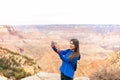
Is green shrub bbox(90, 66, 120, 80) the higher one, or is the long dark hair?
the long dark hair

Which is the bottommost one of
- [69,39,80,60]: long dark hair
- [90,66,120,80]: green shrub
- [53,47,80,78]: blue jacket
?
[90,66,120,80]: green shrub

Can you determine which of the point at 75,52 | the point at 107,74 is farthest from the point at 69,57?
the point at 107,74

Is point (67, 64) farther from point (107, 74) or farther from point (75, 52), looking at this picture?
point (107, 74)

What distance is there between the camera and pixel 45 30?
195m

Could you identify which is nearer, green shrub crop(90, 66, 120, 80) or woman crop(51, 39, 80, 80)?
woman crop(51, 39, 80, 80)

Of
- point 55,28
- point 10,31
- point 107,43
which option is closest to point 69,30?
point 55,28

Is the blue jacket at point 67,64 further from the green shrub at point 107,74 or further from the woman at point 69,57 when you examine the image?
the green shrub at point 107,74

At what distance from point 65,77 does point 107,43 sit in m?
161

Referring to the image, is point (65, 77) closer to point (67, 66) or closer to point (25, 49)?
point (67, 66)

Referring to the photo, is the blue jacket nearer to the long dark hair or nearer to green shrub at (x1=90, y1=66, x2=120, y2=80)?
the long dark hair

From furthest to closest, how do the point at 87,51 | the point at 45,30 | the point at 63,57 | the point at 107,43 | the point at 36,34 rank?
the point at 45,30 → the point at 36,34 → the point at 107,43 → the point at 87,51 → the point at 63,57

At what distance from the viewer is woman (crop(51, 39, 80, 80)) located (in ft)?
17.5

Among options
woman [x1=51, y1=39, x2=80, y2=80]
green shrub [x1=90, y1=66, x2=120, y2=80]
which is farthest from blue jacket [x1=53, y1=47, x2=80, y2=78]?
green shrub [x1=90, y1=66, x2=120, y2=80]

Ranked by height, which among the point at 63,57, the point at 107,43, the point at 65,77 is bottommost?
the point at 107,43
